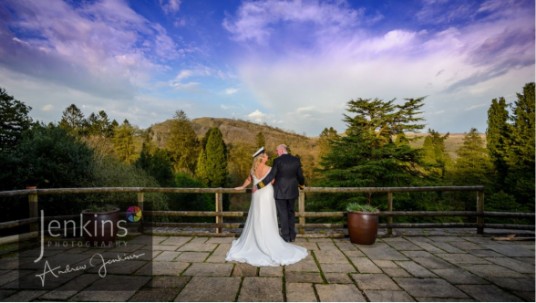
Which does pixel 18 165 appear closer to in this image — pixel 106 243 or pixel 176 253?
pixel 106 243

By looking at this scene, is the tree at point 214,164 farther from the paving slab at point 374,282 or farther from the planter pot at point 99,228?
the paving slab at point 374,282

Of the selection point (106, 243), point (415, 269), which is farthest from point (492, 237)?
point (106, 243)

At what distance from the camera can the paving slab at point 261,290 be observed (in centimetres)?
291

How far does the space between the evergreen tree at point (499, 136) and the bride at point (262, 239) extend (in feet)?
94.9

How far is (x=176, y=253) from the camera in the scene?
4.50m

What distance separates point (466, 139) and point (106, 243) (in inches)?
1501

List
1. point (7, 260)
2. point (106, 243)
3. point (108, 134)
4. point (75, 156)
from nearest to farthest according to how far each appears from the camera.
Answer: point (7, 260) → point (106, 243) → point (75, 156) → point (108, 134)

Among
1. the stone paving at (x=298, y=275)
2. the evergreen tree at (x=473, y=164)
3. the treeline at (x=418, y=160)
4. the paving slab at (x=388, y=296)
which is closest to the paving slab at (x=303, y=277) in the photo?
the stone paving at (x=298, y=275)

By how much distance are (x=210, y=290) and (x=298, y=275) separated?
115 cm

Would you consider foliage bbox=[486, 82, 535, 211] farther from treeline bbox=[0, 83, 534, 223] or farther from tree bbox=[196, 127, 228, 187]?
tree bbox=[196, 127, 228, 187]

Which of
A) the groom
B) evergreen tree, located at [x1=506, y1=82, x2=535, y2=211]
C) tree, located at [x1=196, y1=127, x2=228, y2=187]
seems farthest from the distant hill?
the groom

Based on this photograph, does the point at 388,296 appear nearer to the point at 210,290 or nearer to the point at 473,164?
the point at 210,290

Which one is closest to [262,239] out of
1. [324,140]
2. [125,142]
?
[324,140]

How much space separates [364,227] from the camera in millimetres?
4930
